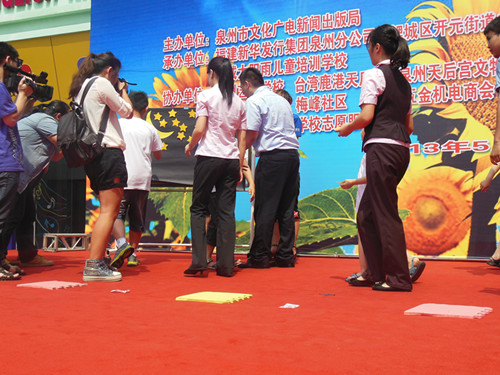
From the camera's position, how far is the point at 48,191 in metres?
7.21

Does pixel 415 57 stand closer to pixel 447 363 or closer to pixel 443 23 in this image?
pixel 443 23

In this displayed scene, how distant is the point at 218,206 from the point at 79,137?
1036mm

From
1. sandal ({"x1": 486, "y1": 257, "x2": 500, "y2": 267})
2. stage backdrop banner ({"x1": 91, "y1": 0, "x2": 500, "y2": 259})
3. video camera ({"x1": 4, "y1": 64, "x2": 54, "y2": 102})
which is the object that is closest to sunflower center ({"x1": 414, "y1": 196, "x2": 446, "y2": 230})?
stage backdrop banner ({"x1": 91, "y1": 0, "x2": 500, "y2": 259})

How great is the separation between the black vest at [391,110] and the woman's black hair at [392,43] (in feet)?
0.18

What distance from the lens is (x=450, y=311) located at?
2301 millimetres

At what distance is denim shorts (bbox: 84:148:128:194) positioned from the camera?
3.43m

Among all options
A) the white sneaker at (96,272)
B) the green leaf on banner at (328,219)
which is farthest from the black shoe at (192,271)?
the green leaf on banner at (328,219)

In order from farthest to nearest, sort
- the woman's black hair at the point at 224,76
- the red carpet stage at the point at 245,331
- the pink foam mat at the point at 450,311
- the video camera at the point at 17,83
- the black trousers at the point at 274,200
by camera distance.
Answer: the black trousers at the point at 274,200
the woman's black hair at the point at 224,76
the video camera at the point at 17,83
the pink foam mat at the point at 450,311
the red carpet stage at the point at 245,331

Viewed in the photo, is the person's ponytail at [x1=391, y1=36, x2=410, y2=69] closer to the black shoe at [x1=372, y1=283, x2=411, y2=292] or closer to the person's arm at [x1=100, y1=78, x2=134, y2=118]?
the black shoe at [x1=372, y1=283, x2=411, y2=292]

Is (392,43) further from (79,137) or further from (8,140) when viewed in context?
(8,140)

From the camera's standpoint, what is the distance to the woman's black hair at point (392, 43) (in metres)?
3.13

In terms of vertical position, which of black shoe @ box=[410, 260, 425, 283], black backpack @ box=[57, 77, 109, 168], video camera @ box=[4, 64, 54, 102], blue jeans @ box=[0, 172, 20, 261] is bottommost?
black shoe @ box=[410, 260, 425, 283]

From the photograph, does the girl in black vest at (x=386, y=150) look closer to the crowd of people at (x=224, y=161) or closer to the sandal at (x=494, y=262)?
the crowd of people at (x=224, y=161)

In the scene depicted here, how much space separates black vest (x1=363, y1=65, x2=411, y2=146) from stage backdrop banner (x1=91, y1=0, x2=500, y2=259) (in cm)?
237
